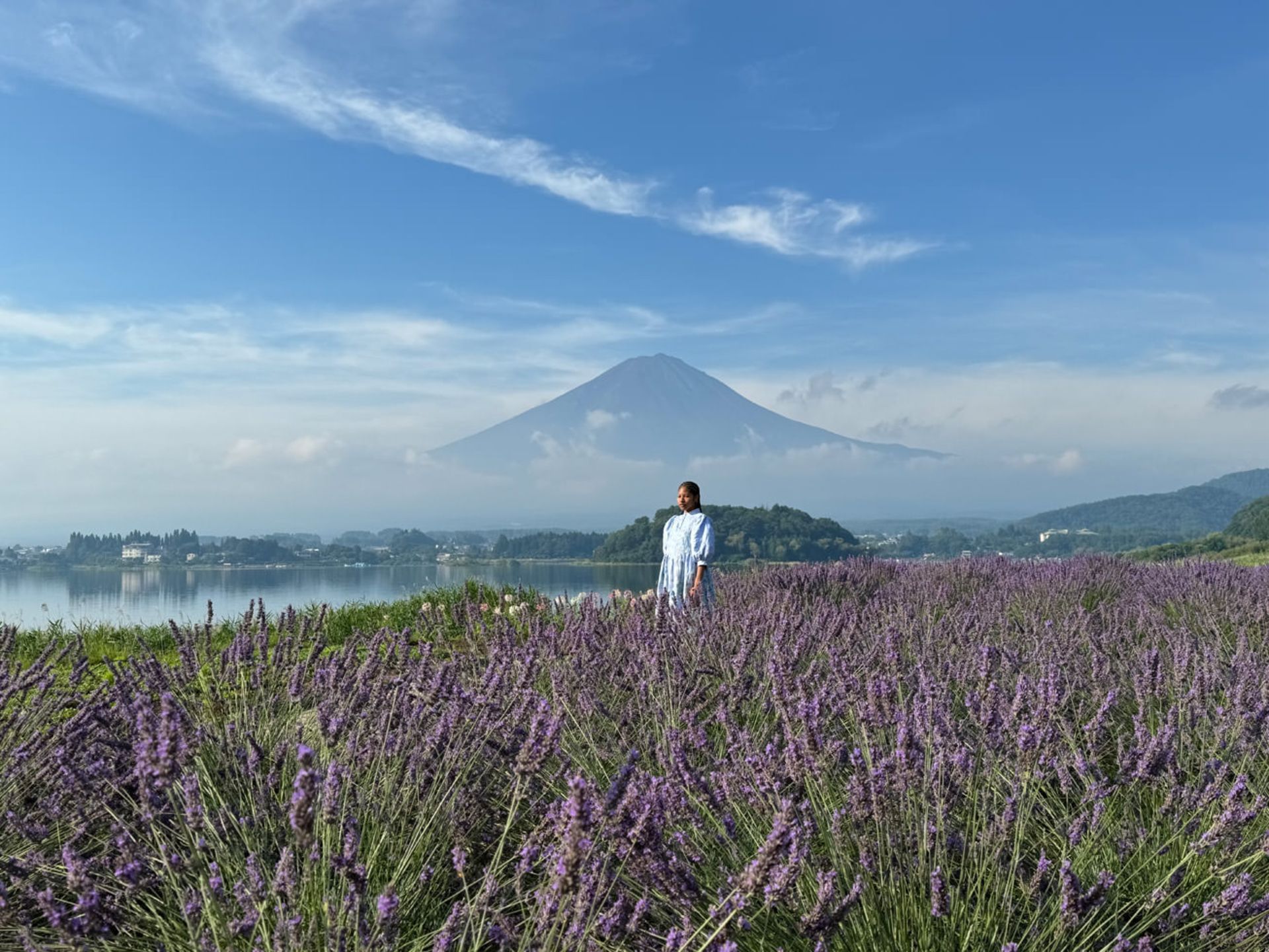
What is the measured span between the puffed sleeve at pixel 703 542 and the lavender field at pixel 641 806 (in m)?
2.61

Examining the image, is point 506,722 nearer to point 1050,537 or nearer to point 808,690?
point 808,690

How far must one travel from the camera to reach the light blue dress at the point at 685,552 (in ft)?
21.6

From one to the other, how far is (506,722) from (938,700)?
3.98 feet

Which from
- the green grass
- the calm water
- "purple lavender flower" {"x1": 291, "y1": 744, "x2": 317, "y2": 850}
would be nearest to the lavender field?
"purple lavender flower" {"x1": 291, "y1": 744, "x2": 317, "y2": 850}

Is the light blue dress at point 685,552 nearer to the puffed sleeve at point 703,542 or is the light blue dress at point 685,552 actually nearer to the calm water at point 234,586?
→ the puffed sleeve at point 703,542

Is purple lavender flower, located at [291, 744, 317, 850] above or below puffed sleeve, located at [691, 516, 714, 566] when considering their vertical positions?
below

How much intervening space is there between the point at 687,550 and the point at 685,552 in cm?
2

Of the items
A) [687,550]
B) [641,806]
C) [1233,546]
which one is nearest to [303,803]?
[641,806]

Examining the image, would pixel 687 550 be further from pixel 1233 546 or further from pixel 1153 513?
pixel 1153 513

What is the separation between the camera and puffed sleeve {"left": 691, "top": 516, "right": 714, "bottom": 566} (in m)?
6.54

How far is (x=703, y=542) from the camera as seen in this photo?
259 inches

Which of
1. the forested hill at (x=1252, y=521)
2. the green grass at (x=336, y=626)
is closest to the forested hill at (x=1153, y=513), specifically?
the forested hill at (x=1252, y=521)

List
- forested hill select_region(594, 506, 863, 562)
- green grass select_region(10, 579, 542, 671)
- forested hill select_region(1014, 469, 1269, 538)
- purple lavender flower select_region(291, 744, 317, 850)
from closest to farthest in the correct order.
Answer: purple lavender flower select_region(291, 744, 317, 850) < green grass select_region(10, 579, 542, 671) < forested hill select_region(594, 506, 863, 562) < forested hill select_region(1014, 469, 1269, 538)

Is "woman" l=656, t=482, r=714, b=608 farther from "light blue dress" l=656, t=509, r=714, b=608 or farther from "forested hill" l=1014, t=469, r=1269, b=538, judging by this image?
"forested hill" l=1014, t=469, r=1269, b=538
